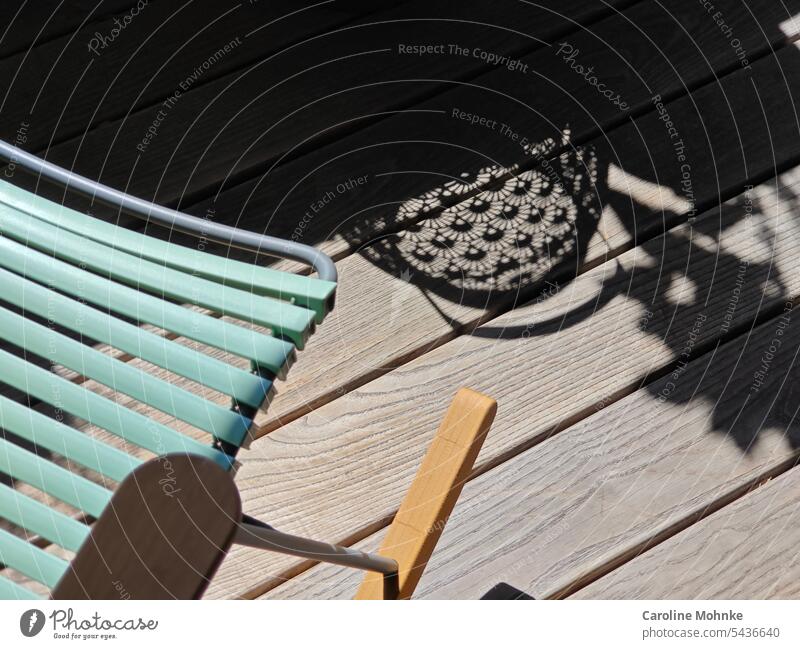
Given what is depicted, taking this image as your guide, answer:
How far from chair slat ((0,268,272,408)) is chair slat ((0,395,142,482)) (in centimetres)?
7

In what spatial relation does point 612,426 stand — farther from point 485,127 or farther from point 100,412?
point 100,412

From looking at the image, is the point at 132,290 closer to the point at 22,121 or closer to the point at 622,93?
the point at 22,121

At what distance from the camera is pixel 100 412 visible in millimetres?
744

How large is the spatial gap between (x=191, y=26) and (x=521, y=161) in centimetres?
51

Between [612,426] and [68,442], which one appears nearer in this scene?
[68,442]

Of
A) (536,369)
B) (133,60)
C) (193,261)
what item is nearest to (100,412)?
(193,261)

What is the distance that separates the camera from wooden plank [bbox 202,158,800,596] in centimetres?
104

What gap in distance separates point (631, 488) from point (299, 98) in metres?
0.67

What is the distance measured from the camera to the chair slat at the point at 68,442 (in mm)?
721

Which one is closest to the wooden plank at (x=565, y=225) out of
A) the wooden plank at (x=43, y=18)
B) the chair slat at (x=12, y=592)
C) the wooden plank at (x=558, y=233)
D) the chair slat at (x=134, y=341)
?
the wooden plank at (x=558, y=233)

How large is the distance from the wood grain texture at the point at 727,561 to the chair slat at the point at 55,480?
0.50m

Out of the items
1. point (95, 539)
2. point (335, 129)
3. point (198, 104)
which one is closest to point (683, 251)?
point (335, 129)

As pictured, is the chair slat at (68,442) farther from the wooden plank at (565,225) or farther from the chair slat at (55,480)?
the wooden plank at (565,225)

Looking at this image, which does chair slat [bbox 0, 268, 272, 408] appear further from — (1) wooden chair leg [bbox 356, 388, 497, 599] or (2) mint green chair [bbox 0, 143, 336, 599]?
(1) wooden chair leg [bbox 356, 388, 497, 599]
